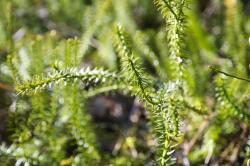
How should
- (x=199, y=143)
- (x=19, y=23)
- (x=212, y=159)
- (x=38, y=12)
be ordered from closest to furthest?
(x=212, y=159)
(x=199, y=143)
(x=19, y=23)
(x=38, y=12)

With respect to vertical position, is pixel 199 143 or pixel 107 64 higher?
pixel 107 64

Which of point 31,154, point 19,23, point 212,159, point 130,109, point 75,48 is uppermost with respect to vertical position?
point 19,23

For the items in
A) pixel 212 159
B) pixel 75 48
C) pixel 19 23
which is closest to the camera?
pixel 75 48

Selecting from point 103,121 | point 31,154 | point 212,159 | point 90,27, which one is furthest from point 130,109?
point 31,154

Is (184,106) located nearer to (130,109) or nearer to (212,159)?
(212,159)

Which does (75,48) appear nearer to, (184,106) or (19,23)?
(184,106)

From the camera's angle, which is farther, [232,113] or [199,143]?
[199,143]
